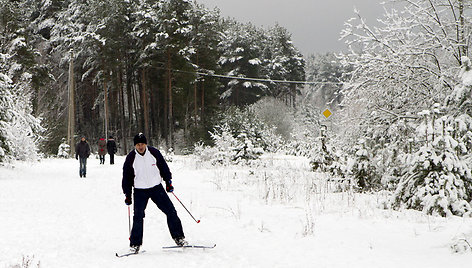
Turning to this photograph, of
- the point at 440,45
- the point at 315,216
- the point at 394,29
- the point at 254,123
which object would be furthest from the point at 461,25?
the point at 254,123

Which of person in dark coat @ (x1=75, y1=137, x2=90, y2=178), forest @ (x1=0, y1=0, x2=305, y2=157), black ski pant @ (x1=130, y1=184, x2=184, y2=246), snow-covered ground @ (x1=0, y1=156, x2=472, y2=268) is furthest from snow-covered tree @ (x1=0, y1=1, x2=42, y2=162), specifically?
black ski pant @ (x1=130, y1=184, x2=184, y2=246)

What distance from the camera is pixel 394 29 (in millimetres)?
11625

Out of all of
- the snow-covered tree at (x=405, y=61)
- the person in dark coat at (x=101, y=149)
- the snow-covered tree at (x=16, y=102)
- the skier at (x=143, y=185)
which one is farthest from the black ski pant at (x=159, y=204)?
the person in dark coat at (x=101, y=149)

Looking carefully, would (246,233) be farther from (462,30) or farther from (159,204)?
(462,30)

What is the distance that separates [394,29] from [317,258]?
8.39m

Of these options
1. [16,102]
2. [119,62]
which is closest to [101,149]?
[16,102]

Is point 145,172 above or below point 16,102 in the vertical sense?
below

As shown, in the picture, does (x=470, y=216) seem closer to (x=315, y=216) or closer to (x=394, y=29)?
(x=315, y=216)

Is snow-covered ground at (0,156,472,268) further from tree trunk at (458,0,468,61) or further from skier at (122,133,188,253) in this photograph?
tree trunk at (458,0,468,61)

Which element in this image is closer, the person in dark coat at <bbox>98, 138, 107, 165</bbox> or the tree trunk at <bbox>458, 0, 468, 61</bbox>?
the tree trunk at <bbox>458, 0, 468, 61</bbox>

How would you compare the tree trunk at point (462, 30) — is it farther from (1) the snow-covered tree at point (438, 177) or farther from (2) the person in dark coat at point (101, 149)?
(2) the person in dark coat at point (101, 149)

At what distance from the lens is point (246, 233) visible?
703cm

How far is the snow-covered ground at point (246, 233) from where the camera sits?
535cm

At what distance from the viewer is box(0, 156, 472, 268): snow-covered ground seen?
535cm
